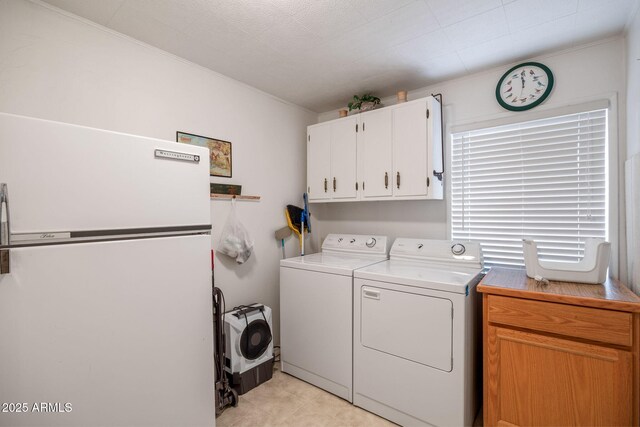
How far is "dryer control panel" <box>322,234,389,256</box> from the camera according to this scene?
2629 millimetres

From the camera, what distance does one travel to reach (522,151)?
7.23 feet

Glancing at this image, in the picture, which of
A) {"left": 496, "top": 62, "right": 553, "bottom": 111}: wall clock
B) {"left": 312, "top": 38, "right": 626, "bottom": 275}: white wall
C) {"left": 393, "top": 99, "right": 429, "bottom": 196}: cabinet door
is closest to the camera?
A: {"left": 312, "top": 38, "right": 626, "bottom": 275}: white wall

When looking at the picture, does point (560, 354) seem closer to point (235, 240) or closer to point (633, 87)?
point (633, 87)

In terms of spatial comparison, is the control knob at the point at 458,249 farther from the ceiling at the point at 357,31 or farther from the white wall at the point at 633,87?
the ceiling at the point at 357,31

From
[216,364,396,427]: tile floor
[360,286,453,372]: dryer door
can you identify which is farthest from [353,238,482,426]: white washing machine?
[216,364,396,427]: tile floor

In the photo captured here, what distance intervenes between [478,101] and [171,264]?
252cm

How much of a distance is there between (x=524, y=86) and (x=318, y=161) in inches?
70.0

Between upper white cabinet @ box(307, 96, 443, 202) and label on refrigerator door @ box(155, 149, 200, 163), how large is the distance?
4.98 feet

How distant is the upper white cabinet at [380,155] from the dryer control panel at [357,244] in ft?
1.29

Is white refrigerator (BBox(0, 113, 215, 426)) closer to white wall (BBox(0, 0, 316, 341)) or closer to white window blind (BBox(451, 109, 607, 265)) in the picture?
white wall (BBox(0, 0, 316, 341))

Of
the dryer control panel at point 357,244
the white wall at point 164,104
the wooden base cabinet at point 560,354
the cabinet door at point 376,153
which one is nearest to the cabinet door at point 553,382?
the wooden base cabinet at point 560,354

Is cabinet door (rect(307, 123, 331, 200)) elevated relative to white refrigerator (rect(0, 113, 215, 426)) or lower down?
elevated

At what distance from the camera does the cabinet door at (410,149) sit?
2.30 m

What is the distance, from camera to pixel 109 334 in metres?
1.21
